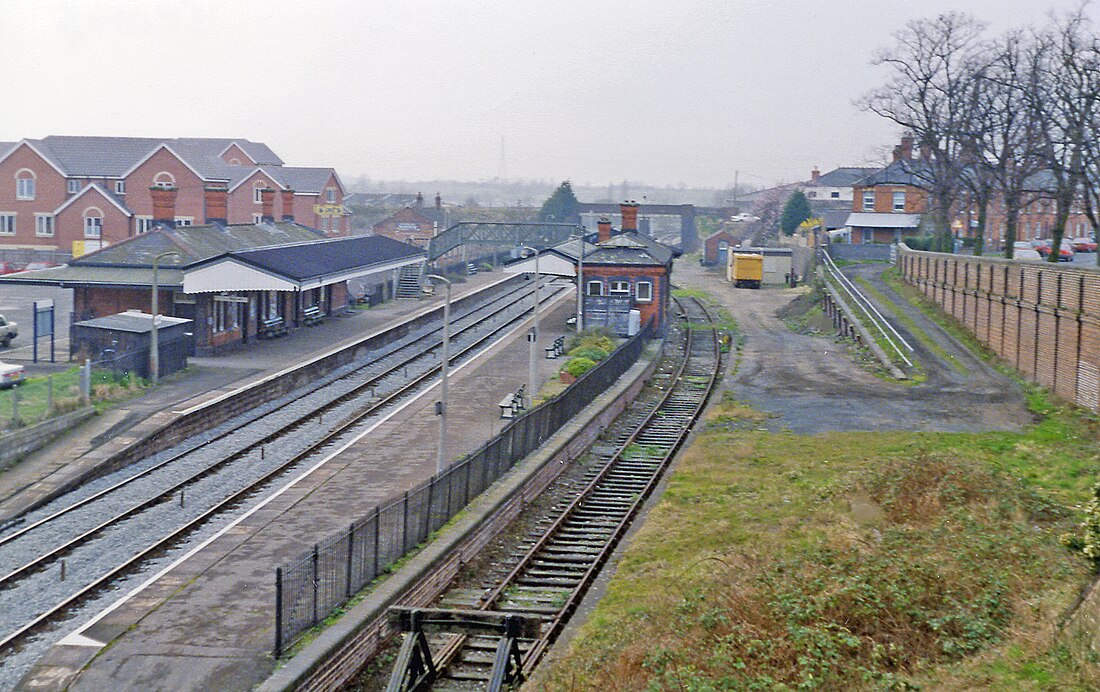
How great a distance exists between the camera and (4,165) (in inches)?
3258

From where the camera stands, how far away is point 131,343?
37969 mm

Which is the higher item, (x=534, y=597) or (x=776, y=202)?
(x=776, y=202)

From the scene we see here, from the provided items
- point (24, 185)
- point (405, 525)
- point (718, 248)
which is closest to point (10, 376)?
point (405, 525)

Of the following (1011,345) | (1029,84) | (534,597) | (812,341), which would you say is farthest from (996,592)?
(1029,84)

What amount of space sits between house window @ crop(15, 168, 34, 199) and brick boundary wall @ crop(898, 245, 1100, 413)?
62166 millimetres

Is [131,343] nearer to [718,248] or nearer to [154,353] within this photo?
[154,353]

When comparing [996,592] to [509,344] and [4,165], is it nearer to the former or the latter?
[509,344]

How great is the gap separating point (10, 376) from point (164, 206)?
18.4 metres

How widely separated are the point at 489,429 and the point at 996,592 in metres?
18.8

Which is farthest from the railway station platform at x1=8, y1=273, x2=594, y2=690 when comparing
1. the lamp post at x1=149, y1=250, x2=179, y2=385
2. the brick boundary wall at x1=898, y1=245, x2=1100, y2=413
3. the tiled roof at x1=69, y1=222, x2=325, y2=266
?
the brick boundary wall at x1=898, y1=245, x2=1100, y2=413

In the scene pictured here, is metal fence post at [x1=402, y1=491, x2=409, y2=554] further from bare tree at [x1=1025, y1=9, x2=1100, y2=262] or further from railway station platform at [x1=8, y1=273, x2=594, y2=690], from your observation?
bare tree at [x1=1025, y1=9, x2=1100, y2=262]

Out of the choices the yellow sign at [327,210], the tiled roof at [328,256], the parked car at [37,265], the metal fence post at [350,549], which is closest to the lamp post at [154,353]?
the tiled roof at [328,256]

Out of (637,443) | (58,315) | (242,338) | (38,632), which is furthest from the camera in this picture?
(58,315)

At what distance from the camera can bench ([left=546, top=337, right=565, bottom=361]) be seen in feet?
156
